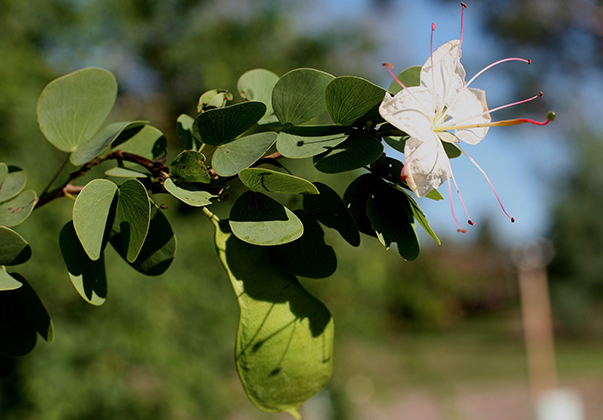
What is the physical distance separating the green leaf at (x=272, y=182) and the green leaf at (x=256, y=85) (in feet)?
0.53

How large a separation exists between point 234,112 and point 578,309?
13.6 metres

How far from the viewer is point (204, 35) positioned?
12.1 feet

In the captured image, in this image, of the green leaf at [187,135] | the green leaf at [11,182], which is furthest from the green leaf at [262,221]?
the green leaf at [11,182]

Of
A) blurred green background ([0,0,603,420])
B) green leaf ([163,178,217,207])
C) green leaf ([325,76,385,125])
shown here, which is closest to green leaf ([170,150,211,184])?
green leaf ([163,178,217,207])

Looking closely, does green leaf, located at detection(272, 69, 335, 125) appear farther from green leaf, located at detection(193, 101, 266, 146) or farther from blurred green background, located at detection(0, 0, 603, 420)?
blurred green background, located at detection(0, 0, 603, 420)

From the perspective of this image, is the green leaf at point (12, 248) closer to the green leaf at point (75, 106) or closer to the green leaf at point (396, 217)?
the green leaf at point (75, 106)

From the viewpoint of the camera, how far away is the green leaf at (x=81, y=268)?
1.46ft

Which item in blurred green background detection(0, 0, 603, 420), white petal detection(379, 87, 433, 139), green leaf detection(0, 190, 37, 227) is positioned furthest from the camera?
blurred green background detection(0, 0, 603, 420)

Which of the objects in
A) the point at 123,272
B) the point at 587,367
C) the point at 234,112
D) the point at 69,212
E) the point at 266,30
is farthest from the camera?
the point at 587,367

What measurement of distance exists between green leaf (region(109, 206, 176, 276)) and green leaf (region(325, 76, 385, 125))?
0.66 ft

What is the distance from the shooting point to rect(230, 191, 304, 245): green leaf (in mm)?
400

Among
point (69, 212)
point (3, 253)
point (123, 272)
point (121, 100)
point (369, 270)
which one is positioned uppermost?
point (3, 253)

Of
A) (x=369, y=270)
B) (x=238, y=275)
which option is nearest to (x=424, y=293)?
(x=369, y=270)

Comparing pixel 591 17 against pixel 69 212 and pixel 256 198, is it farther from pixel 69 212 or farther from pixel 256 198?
pixel 256 198
